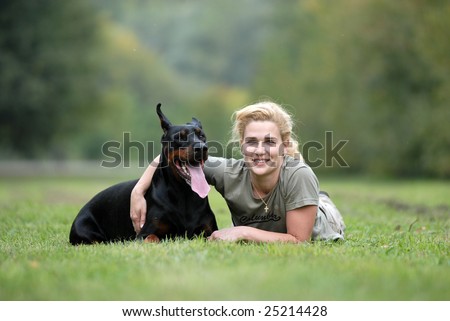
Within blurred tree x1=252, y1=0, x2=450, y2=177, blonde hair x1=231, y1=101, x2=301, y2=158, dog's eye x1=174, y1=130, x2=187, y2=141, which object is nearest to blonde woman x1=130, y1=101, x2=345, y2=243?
Result: blonde hair x1=231, y1=101, x2=301, y2=158

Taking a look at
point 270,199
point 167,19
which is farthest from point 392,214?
point 167,19

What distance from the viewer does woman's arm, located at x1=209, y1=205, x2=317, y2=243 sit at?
18.0 ft

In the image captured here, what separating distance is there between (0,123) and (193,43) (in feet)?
167

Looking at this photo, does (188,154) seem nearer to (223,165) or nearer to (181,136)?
(181,136)

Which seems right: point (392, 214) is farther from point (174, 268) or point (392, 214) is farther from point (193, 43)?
point (193, 43)

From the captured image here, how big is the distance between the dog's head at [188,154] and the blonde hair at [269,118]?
419mm

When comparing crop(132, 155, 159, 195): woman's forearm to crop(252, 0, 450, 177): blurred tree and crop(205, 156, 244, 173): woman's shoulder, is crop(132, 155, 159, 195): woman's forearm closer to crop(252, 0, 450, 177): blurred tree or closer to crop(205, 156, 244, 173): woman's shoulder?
crop(205, 156, 244, 173): woman's shoulder

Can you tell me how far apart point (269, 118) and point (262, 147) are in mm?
316

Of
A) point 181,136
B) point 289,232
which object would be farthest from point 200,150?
point 289,232

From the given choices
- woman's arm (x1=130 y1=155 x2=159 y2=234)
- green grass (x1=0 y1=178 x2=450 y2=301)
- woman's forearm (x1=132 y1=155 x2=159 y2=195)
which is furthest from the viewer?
woman's forearm (x1=132 y1=155 x2=159 y2=195)

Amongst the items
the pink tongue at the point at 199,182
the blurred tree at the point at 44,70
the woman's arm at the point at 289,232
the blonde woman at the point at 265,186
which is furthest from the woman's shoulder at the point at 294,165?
the blurred tree at the point at 44,70

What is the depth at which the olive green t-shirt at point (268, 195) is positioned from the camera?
5.61 meters
